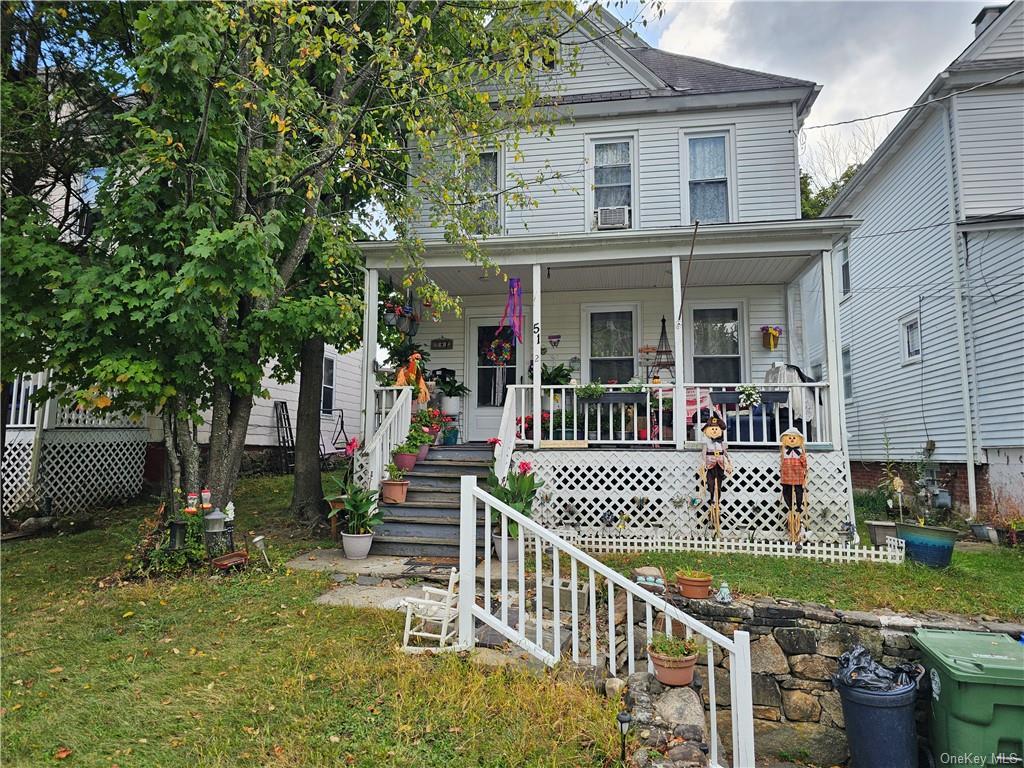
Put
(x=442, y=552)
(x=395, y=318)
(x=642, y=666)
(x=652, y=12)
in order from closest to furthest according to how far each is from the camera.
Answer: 1. (x=642, y=666)
2. (x=442, y=552)
3. (x=652, y=12)
4. (x=395, y=318)

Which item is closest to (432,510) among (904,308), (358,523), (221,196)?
(358,523)

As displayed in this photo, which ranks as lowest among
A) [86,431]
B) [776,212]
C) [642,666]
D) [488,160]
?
[642,666]

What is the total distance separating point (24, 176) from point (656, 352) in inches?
346

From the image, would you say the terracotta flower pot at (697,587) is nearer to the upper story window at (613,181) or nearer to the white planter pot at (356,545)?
the white planter pot at (356,545)

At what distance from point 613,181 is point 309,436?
665 cm

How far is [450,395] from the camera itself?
31.6 feet

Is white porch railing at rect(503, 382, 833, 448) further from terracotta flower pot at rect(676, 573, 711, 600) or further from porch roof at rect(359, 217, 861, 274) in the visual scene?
terracotta flower pot at rect(676, 573, 711, 600)

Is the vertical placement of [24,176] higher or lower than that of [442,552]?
higher

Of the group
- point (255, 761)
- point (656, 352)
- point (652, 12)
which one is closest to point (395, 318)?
point (656, 352)

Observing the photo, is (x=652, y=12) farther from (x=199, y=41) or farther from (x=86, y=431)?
(x=86, y=431)

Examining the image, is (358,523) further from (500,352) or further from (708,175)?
(708,175)

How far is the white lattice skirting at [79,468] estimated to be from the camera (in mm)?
8758

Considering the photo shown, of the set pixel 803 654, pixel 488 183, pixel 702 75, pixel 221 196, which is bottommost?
pixel 803 654

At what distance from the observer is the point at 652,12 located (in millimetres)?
7156
